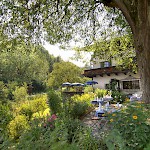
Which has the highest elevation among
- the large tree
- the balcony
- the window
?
the large tree

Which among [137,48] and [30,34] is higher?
[30,34]

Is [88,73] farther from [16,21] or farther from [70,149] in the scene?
[70,149]

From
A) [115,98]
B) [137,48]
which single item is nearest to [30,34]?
[137,48]

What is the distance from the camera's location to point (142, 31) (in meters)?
5.92

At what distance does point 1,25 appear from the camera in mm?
7191

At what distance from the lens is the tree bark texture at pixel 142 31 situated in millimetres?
5773

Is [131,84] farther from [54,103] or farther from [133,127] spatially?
[133,127]

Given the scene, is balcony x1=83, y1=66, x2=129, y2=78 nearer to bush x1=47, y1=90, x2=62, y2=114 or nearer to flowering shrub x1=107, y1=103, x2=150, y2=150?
bush x1=47, y1=90, x2=62, y2=114

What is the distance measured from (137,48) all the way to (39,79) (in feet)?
106

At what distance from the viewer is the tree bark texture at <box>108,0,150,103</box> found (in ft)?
18.9

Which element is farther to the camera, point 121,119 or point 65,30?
point 65,30

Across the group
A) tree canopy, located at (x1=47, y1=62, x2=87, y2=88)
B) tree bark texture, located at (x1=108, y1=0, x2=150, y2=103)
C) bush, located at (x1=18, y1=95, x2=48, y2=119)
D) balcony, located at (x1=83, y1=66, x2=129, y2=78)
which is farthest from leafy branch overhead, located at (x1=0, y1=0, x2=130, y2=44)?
tree canopy, located at (x1=47, y1=62, x2=87, y2=88)

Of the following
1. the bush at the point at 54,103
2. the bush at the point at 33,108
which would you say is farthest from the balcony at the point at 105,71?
the bush at the point at 54,103

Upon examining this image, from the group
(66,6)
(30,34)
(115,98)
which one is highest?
(66,6)
